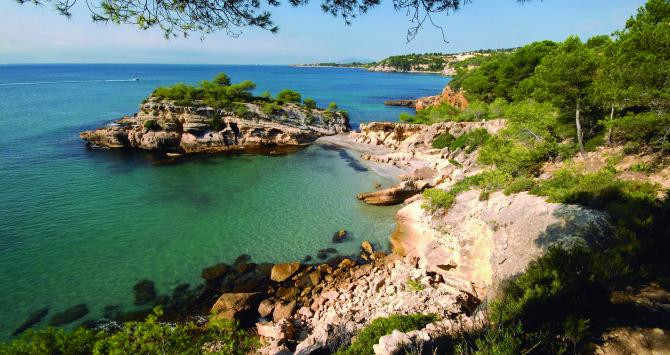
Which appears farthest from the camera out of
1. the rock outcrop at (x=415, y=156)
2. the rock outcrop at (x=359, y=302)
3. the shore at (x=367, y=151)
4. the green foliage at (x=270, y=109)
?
the green foliage at (x=270, y=109)

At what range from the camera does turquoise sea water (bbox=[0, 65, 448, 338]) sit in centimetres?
1547

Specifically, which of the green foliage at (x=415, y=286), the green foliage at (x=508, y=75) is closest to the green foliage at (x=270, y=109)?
the green foliage at (x=508, y=75)

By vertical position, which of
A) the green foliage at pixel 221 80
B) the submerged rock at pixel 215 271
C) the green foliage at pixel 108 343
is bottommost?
the submerged rock at pixel 215 271

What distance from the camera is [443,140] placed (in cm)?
3691

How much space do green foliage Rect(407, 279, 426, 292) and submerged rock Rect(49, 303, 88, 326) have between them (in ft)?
46.1

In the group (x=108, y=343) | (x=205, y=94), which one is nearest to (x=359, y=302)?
(x=108, y=343)

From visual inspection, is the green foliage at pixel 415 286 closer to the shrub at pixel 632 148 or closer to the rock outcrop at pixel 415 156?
the rock outcrop at pixel 415 156

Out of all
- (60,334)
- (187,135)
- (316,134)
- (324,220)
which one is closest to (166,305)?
(60,334)

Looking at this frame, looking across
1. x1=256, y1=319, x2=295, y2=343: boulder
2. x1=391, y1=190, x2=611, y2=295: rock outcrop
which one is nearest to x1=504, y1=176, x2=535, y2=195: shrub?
x1=391, y1=190, x2=611, y2=295: rock outcrop

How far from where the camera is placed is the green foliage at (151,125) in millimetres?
40750

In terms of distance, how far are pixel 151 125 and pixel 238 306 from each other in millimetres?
36101

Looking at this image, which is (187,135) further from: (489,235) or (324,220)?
(489,235)

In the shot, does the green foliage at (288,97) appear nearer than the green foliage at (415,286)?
No

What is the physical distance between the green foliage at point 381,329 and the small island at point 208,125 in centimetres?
3722
